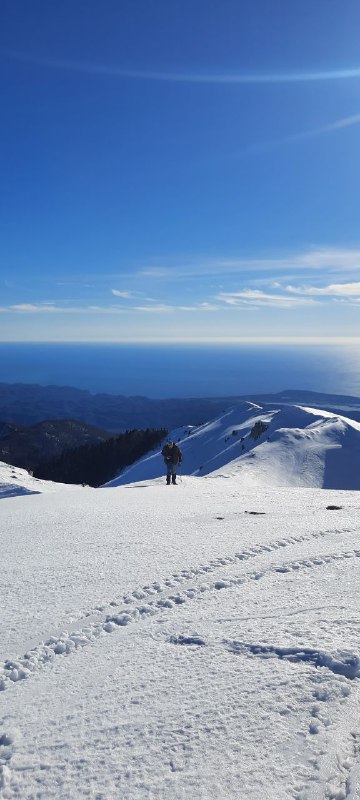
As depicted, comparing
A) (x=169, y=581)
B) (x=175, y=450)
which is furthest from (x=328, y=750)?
(x=175, y=450)

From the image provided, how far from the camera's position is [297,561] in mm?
9430

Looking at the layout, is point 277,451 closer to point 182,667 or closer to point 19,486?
point 19,486

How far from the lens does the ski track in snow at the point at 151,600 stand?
19.7 feet

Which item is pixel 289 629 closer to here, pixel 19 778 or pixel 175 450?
pixel 19 778

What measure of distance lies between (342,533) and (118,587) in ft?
19.9

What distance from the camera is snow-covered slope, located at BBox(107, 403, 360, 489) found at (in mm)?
43719

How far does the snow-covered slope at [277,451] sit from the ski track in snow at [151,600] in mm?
24044

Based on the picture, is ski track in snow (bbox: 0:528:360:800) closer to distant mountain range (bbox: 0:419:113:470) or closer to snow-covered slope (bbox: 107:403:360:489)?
snow-covered slope (bbox: 107:403:360:489)

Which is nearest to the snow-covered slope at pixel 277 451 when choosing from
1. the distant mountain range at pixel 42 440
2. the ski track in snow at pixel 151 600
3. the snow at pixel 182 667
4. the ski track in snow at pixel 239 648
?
the ski track in snow at pixel 151 600

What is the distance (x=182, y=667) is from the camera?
561 cm

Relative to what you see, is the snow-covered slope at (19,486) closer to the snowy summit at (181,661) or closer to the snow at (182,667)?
the snowy summit at (181,661)

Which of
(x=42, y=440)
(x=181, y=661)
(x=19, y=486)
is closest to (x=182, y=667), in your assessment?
(x=181, y=661)

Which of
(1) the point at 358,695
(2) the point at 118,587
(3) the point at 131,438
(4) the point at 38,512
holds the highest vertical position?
(1) the point at 358,695

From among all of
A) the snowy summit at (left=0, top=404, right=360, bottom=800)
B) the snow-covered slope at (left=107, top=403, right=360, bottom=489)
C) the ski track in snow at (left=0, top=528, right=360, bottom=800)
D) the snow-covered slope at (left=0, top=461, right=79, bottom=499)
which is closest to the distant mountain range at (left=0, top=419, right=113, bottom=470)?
the snow-covered slope at (left=107, top=403, right=360, bottom=489)
